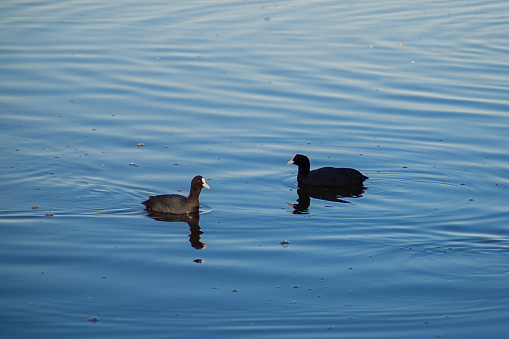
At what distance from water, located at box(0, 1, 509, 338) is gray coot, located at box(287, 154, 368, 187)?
37cm

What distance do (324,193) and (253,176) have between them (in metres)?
1.43

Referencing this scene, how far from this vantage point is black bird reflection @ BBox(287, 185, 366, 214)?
45.6ft

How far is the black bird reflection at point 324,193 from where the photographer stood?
13906mm

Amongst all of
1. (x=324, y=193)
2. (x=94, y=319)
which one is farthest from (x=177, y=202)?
(x=94, y=319)

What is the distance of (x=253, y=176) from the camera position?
1476 cm

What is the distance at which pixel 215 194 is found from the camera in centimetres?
1387

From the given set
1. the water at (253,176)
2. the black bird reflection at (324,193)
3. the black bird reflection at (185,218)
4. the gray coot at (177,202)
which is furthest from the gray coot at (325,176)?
the black bird reflection at (185,218)

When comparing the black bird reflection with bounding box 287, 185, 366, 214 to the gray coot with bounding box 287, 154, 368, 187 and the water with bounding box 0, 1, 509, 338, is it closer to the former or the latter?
the gray coot with bounding box 287, 154, 368, 187

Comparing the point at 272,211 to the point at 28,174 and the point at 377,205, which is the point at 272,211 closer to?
the point at 377,205

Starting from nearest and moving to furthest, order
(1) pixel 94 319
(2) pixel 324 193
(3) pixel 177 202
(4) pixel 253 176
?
1. (1) pixel 94 319
2. (3) pixel 177 202
3. (2) pixel 324 193
4. (4) pixel 253 176

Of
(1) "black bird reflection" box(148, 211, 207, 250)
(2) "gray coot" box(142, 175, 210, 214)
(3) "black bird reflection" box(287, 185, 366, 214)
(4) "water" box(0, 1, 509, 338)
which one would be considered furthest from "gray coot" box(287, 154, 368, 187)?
(1) "black bird reflection" box(148, 211, 207, 250)

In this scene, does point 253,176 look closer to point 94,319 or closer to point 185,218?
point 185,218

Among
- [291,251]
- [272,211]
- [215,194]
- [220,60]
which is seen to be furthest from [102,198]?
[220,60]

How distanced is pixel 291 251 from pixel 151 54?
14.4 meters
